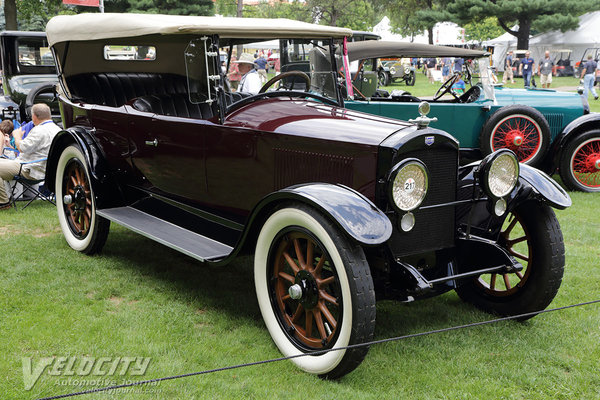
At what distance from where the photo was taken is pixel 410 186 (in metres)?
3.06

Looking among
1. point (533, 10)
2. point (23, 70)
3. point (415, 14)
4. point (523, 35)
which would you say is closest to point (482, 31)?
point (415, 14)

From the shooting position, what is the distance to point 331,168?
329cm

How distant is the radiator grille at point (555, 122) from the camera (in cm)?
791

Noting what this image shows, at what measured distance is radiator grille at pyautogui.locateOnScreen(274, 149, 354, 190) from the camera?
3230 mm

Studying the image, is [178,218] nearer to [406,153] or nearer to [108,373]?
[108,373]

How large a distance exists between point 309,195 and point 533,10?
103ft

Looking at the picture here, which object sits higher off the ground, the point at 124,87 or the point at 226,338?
the point at 124,87

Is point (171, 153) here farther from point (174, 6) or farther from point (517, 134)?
point (174, 6)

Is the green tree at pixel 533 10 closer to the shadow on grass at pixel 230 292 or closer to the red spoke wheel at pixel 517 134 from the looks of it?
the red spoke wheel at pixel 517 134

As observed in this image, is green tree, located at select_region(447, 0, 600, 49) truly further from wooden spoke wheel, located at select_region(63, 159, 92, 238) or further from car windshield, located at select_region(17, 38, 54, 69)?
wooden spoke wheel, located at select_region(63, 159, 92, 238)

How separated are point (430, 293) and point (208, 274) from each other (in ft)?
6.64

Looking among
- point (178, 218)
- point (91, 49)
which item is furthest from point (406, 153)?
point (91, 49)

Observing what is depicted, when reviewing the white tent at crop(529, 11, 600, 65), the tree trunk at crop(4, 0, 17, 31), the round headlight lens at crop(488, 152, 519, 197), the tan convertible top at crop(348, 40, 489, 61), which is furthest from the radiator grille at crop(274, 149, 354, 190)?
the white tent at crop(529, 11, 600, 65)

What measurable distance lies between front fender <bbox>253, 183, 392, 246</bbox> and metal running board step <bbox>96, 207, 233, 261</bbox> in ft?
2.40
